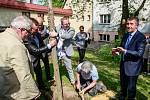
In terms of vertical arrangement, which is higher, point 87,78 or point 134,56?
point 134,56

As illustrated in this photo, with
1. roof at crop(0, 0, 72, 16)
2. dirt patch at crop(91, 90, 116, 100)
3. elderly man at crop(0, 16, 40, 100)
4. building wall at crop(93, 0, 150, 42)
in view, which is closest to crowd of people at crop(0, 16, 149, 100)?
elderly man at crop(0, 16, 40, 100)

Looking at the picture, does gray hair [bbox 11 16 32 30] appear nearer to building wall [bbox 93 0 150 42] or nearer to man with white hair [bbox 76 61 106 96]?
man with white hair [bbox 76 61 106 96]

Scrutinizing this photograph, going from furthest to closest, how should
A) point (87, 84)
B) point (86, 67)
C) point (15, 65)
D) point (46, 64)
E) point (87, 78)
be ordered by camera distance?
point (46, 64) → point (87, 84) → point (87, 78) → point (86, 67) → point (15, 65)

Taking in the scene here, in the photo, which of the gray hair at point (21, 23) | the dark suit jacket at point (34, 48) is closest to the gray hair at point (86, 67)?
the dark suit jacket at point (34, 48)

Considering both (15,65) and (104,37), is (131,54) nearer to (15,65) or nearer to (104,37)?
(15,65)

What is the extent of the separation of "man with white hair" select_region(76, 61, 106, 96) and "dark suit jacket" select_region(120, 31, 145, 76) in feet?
3.22

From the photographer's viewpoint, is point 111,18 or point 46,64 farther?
point 111,18

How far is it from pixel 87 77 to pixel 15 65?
3647 mm

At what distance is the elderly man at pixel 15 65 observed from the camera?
152 inches

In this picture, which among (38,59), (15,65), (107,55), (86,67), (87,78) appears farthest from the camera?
(107,55)

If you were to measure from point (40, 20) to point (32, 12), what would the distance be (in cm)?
2027

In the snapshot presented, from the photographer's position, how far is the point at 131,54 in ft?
19.7

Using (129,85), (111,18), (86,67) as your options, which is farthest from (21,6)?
(129,85)

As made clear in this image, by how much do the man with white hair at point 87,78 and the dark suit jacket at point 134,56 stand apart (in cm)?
98
